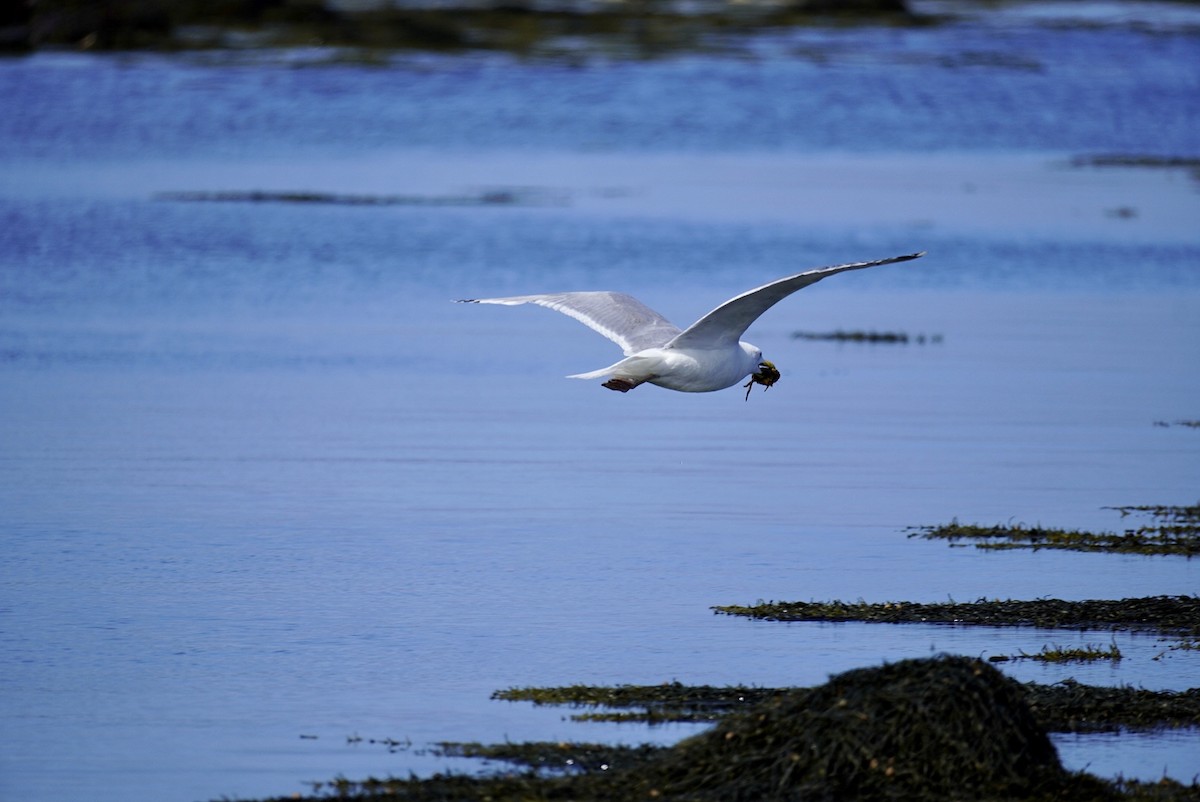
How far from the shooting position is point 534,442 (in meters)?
16.4

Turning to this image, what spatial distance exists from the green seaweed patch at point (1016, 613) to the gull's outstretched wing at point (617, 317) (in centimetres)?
197

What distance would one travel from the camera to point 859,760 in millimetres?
8016

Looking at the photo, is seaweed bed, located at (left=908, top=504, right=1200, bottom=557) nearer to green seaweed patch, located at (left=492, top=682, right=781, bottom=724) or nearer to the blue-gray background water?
the blue-gray background water

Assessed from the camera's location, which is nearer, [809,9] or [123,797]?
[123,797]

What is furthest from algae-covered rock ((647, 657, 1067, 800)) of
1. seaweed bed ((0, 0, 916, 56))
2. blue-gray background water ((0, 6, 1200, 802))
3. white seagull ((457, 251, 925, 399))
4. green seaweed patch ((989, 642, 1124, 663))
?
seaweed bed ((0, 0, 916, 56))

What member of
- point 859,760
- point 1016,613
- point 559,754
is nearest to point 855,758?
point 859,760

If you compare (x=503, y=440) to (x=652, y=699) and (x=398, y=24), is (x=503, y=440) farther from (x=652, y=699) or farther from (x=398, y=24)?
(x=398, y=24)

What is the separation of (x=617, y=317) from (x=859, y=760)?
5.39 m

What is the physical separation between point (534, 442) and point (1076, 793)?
8671mm

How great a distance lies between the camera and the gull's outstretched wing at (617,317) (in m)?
12.7

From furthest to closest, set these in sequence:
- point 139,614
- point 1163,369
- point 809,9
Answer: point 809,9 < point 1163,369 < point 139,614

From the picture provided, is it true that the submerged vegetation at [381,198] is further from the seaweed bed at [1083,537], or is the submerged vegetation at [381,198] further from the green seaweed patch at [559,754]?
the green seaweed patch at [559,754]

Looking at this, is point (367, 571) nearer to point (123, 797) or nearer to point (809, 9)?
point (123, 797)

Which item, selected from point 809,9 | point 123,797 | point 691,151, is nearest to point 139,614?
point 123,797
